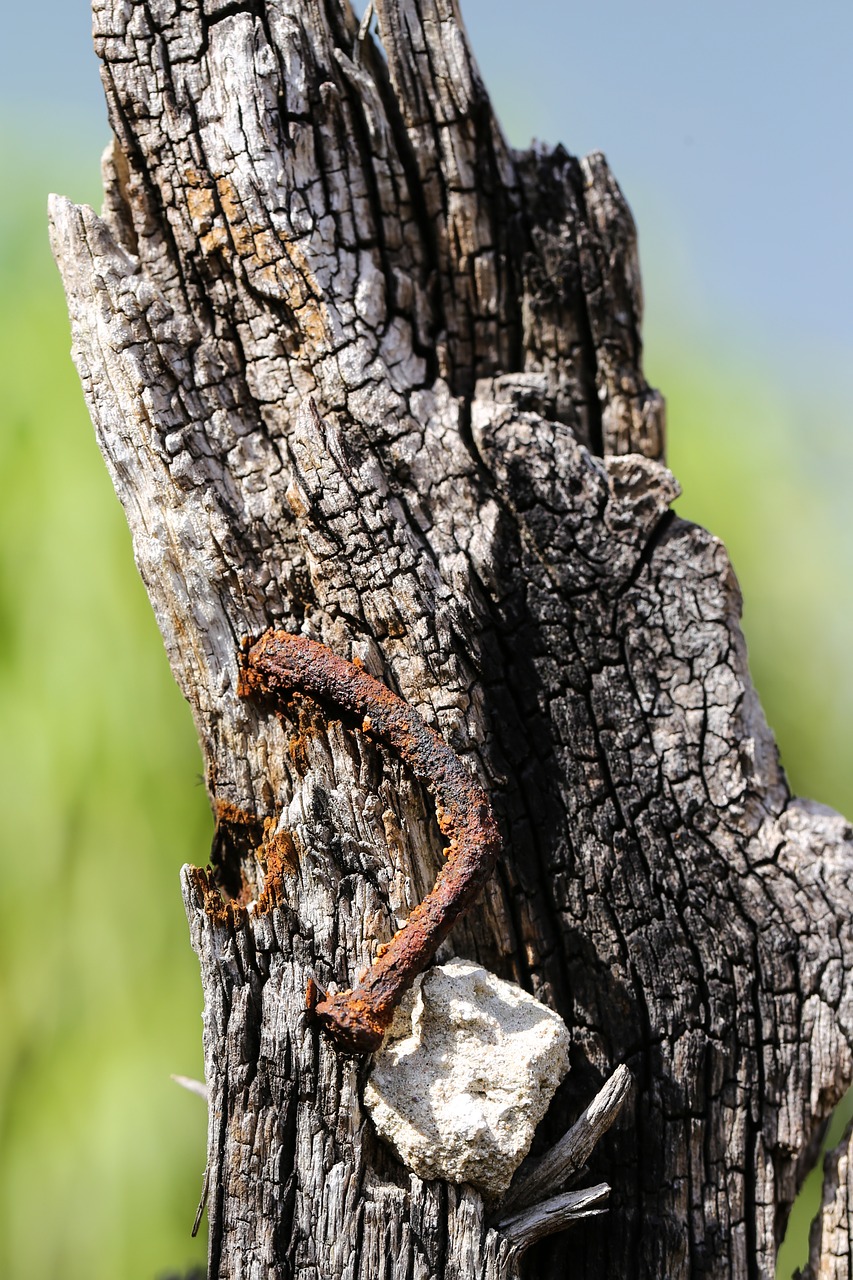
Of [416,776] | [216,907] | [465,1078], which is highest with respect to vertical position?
[416,776]

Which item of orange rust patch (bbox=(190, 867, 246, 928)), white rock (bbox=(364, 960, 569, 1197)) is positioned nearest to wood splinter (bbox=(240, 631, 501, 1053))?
white rock (bbox=(364, 960, 569, 1197))

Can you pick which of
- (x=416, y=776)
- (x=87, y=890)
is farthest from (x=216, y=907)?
(x=87, y=890)

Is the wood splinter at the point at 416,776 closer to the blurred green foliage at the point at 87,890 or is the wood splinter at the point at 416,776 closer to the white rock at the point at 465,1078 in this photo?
the white rock at the point at 465,1078

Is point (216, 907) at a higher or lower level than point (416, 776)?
lower

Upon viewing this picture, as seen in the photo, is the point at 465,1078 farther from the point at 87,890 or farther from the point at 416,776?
the point at 87,890

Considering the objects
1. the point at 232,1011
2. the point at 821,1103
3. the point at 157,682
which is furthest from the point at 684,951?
the point at 157,682
